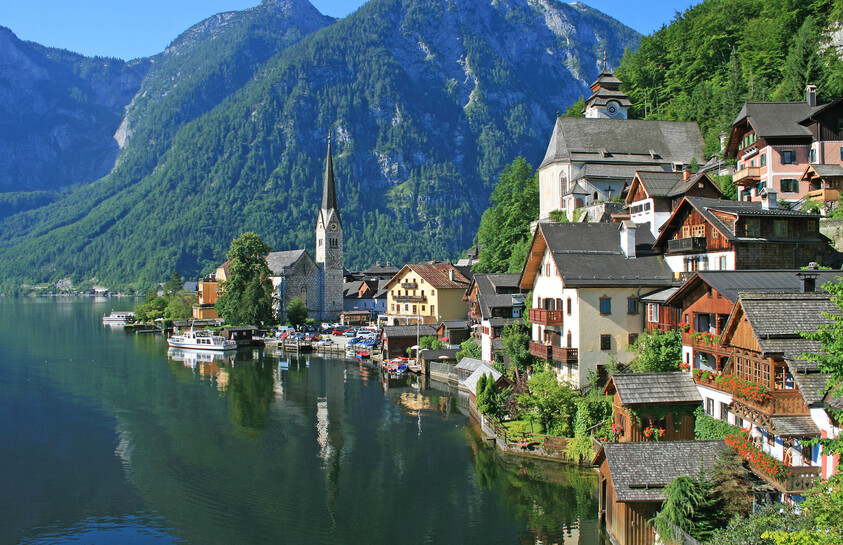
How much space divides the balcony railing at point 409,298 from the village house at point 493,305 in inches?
777

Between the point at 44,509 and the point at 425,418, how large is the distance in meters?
22.4

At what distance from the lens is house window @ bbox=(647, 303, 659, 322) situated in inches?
1373

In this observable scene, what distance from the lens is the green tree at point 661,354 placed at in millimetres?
31203

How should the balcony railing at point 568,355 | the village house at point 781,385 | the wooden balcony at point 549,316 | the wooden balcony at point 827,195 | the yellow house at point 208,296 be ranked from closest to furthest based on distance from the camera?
the village house at point 781,385 → the balcony railing at point 568,355 → the wooden balcony at point 549,316 → the wooden balcony at point 827,195 → the yellow house at point 208,296

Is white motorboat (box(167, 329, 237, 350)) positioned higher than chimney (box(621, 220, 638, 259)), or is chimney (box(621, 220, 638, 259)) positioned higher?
chimney (box(621, 220, 638, 259))

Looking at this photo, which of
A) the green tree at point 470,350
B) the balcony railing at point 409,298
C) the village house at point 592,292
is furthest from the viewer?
the balcony railing at point 409,298

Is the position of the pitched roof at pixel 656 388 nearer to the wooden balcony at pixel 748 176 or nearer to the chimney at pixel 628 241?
the chimney at pixel 628 241

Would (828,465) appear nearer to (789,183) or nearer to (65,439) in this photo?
(789,183)

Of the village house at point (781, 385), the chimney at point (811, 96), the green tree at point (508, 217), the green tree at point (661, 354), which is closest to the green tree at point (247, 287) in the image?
the green tree at point (508, 217)

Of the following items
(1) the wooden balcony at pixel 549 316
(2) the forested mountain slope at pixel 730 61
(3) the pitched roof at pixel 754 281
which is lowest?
(1) the wooden balcony at pixel 549 316

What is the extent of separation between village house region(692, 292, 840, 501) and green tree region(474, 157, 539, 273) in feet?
151

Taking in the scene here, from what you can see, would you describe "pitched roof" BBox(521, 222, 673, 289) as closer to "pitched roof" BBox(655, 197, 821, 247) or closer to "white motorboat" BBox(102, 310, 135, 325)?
"pitched roof" BBox(655, 197, 821, 247)

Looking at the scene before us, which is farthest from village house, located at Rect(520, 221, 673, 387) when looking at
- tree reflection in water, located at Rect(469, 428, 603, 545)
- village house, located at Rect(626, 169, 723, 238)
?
tree reflection in water, located at Rect(469, 428, 603, 545)

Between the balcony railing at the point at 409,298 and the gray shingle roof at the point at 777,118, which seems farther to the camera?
the balcony railing at the point at 409,298
